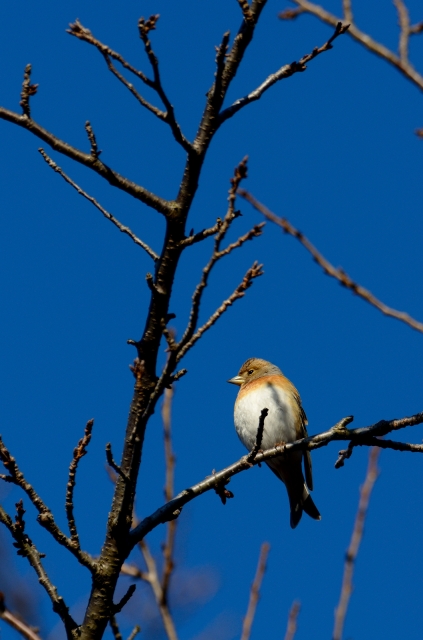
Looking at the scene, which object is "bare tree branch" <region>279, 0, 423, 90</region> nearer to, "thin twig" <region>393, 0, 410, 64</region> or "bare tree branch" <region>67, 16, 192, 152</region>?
"thin twig" <region>393, 0, 410, 64</region>

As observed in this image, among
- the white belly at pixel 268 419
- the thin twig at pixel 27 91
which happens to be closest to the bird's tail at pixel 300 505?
the white belly at pixel 268 419

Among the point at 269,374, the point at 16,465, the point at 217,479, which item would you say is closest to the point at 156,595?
the point at 217,479

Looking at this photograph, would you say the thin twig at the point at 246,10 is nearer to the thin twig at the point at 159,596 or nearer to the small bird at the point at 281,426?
the thin twig at the point at 159,596

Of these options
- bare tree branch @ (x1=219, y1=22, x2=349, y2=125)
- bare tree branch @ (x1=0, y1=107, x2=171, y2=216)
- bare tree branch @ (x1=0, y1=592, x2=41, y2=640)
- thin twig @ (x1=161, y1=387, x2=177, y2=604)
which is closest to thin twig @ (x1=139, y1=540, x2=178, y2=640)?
thin twig @ (x1=161, y1=387, x2=177, y2=604)

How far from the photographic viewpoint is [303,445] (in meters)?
3.38

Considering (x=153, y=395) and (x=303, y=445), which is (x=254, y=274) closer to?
(x=153, y=395)

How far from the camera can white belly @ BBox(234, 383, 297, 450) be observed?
677cm

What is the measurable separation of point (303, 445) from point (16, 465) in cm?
131

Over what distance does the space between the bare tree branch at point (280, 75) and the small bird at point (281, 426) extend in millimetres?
4064

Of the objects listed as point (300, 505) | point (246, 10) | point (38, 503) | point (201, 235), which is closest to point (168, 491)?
point (38, 503)

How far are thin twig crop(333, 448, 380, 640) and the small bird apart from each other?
252 centimetres

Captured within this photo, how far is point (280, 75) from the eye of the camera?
299 centimetres

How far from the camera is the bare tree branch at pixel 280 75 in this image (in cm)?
291

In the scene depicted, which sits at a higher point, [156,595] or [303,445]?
[303,445]
